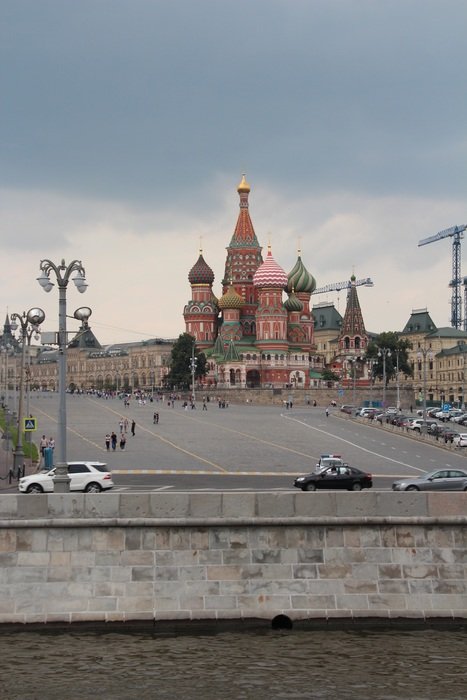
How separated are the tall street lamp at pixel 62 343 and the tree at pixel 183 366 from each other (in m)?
130

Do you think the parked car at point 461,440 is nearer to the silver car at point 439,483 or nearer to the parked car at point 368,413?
the parked car at point 368,413

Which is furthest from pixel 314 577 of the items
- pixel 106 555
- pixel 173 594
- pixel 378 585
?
pixel 106 555

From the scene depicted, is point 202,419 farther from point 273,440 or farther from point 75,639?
point 75,639

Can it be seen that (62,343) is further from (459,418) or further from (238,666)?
(459,418)

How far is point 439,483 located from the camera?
3400cm

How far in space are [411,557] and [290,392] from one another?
118 metres

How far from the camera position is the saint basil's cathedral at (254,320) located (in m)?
160

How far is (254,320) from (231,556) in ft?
485

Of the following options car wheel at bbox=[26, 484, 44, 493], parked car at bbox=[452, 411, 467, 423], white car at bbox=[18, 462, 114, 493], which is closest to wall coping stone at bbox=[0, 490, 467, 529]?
white car at bbox=[18, 462, 114, 493]

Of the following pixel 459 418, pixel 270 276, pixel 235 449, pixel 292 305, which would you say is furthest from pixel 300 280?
pixel 235 449

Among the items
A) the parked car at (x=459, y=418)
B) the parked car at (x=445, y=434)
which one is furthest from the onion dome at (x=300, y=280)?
the parked car at (x=445, y=434)

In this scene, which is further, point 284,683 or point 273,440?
point 273,440

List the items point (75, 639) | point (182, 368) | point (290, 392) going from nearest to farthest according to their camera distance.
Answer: point (75, 639) → point (290, 392) → point (182, 368)

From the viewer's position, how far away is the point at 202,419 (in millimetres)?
88375
